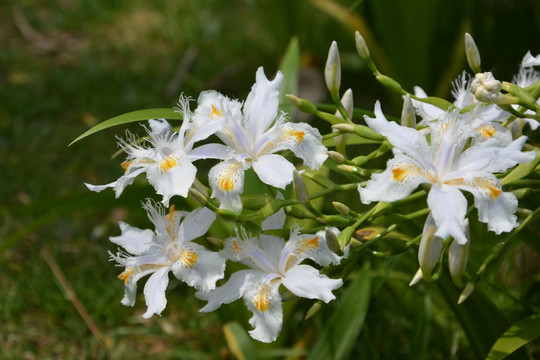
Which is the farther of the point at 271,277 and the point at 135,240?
the point at 135,240

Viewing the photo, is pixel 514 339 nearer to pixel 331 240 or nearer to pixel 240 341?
pixel 331 240

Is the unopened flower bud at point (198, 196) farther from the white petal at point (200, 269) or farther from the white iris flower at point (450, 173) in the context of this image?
the white iris flower at point (450, 173)

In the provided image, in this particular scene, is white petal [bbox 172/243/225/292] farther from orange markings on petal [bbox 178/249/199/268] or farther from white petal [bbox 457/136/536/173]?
white petal [bbox 457/136/536/173]

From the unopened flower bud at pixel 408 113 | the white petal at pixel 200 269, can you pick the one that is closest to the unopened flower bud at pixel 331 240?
the white petal at pixel 200 269

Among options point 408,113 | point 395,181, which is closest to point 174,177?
point 395,181

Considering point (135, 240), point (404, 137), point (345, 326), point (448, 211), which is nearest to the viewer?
point (448, 211)

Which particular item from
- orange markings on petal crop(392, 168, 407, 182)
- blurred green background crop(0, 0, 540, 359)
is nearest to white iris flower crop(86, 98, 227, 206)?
orange markings on petal crop(392, 168, 407, 182)

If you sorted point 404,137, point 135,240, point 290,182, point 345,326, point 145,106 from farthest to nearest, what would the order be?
point 145,106 → point 345,326 → point 135,240 → point 290,182 → point 404,137
